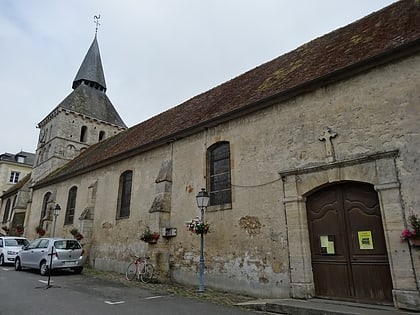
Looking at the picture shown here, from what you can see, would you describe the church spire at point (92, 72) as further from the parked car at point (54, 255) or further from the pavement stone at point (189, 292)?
the pavement stone at point (189, 292)

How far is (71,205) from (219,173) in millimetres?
11414

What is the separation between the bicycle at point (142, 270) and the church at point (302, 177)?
12.2 inches

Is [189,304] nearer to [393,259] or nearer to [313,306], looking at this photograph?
[313,306]

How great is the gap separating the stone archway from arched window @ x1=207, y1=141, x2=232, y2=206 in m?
2.16

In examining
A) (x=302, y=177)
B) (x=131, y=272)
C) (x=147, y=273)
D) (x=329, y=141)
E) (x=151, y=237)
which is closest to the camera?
(x=329, y=141)

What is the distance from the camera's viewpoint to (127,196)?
1337 cm

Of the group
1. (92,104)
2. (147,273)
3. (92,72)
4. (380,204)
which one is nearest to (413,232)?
(380,204)

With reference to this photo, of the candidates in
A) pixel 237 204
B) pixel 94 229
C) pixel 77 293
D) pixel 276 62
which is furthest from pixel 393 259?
pixel 94 229

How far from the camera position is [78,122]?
26859 mm

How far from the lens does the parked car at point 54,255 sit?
11352 millimetres

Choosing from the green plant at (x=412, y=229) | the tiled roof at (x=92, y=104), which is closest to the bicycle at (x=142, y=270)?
the green plant at (x=412, y=229)

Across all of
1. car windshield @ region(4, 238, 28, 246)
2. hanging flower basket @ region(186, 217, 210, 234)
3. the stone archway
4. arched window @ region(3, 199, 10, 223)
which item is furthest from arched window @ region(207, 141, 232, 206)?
arched window @ region(3, 199, 10, 223)

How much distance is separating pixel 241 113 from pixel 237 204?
9.18ft

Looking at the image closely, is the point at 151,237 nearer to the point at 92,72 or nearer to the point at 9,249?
the point at 9,249
